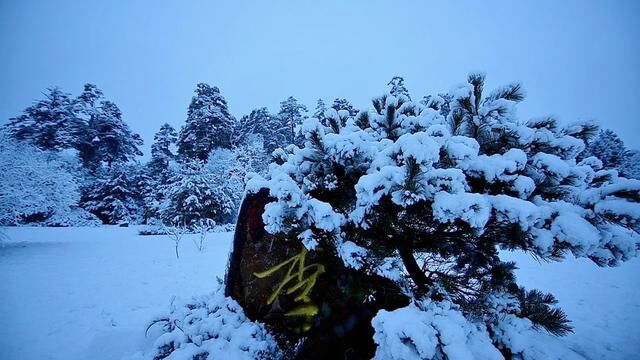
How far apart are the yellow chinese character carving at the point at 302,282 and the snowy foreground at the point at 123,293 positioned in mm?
1756

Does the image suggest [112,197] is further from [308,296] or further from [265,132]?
[308,296]

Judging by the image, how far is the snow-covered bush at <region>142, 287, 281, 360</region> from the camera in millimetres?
2395

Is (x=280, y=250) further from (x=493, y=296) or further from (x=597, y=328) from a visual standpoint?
(x=597, y=328)

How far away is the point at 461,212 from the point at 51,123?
32663 millimetres

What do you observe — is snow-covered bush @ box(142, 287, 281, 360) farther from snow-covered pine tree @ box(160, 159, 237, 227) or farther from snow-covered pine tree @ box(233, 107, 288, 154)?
snow-covered pine tree @ box(233, 107, 288, 154)

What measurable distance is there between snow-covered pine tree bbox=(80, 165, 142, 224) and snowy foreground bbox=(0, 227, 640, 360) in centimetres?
1223

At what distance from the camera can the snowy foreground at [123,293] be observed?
4.48m

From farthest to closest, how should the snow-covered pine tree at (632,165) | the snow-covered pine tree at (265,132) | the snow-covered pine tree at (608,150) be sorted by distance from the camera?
the snow-covered pine tree at (265,132) → the snow-covered pine tree at (608,150) → the snow-covered pine tree at (632,165)

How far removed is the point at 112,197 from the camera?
24578 millimetres

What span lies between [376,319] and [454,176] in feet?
2.81

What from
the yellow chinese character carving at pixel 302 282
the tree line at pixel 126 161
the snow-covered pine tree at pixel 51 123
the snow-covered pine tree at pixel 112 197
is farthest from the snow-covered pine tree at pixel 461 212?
the snow-covered pine tree at pixel 51 123

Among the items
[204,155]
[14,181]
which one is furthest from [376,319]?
[204,155]

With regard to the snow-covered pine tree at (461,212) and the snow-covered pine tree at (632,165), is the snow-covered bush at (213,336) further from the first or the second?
the snow-covered pine tree at (632,165)

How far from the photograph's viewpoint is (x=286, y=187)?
170 centimetres
